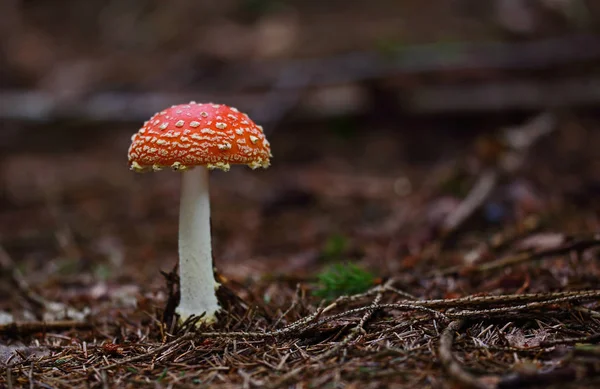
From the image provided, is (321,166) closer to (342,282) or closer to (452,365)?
Answer: (342,282)

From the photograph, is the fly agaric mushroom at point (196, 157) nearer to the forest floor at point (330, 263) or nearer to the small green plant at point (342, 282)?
the forest floor at point (330, 263)

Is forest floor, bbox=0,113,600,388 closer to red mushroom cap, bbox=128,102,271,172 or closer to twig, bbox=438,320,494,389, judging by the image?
twig, bbox=438,320,494,389

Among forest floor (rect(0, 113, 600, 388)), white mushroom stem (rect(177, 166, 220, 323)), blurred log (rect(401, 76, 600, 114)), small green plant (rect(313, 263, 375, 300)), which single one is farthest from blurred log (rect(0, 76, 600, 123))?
small green plant (rect(313, 263, 375, 300))

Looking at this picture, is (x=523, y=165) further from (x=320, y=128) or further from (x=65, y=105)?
(x=65, y=105)

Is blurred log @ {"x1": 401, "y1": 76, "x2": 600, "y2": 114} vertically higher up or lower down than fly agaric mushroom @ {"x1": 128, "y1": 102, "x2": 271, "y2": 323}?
higher up

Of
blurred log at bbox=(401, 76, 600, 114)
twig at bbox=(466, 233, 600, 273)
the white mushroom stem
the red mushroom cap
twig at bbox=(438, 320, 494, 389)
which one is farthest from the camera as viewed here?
blurred log at bbox=(401, 76, 600, 114)

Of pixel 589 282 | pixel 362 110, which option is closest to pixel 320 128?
pixel 362 110
